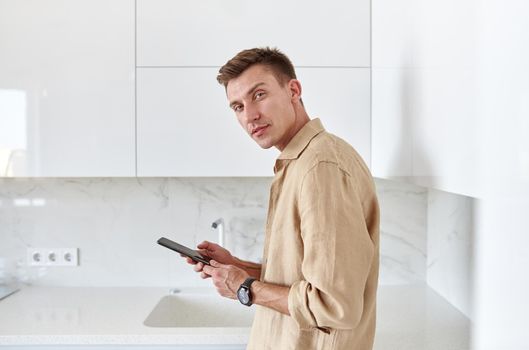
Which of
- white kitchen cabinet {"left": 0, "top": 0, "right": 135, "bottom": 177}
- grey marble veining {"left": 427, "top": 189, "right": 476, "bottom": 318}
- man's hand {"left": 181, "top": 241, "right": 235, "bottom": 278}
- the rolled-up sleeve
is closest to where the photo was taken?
the rolled-up sleeve

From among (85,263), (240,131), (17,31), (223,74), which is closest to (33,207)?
(85,263)

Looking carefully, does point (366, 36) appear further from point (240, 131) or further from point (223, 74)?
point (223, 74)

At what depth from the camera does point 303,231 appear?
1.17 m

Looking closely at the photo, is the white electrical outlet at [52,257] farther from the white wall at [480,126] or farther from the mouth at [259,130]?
the white wall at [480,126]

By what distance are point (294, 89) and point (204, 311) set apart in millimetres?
1197

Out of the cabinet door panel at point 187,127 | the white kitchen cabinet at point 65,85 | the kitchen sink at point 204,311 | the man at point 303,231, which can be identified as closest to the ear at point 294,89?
the man at point 303,231

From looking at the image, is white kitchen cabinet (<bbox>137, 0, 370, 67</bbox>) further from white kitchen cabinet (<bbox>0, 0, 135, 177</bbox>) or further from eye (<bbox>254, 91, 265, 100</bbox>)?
eye (<bbox>254, 91, 265, 100</bbox>)

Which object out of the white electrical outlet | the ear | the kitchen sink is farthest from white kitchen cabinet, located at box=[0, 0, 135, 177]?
the ear

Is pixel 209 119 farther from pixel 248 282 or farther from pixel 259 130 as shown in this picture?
pixel 248 282

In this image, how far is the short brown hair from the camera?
1358 millimetres

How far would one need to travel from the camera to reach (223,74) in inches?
54.6

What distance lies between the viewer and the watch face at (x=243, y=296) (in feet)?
4.17

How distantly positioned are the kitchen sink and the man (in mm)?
857

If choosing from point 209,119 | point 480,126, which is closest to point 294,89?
point 480,126
